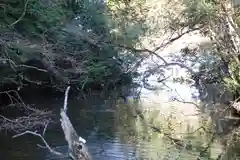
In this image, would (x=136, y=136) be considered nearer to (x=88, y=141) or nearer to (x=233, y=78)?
(x=88, y=141)

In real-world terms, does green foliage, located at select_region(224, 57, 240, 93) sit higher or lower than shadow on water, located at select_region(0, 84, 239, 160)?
higher

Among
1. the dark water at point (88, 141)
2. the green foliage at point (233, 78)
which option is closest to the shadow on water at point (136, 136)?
the dark water at point (88, 141)

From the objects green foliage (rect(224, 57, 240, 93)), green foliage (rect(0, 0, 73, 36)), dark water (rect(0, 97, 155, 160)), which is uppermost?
green foliage (rect(0, 0, 73, 36))

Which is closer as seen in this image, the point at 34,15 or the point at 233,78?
the point at 233,78

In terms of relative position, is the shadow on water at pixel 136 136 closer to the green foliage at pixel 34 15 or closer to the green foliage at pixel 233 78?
the green foliage at pixel 233 78

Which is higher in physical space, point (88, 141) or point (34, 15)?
point (34, 15)

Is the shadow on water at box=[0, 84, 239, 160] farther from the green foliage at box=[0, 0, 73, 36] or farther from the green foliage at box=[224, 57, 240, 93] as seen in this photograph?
the green foliage at box=[0, 0, 73, 36]

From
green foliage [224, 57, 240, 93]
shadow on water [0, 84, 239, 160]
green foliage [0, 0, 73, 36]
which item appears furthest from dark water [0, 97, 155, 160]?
green foliage [224, 57, 240, 93]

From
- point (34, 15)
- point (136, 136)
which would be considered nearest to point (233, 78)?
point (136, 136)

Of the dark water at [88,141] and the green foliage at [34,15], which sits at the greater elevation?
the green foliage at [34,15]

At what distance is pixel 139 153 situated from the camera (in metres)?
10.9

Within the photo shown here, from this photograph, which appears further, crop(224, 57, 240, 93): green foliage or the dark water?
crop(224, 57, 240, 93): green foliage

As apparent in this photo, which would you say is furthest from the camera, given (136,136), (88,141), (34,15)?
(34,15)

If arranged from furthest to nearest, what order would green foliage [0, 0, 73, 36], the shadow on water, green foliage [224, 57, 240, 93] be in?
green foliage [224, 57, 240, 93] → green foliage [0, 0, 73, 36] → the shadow on water
